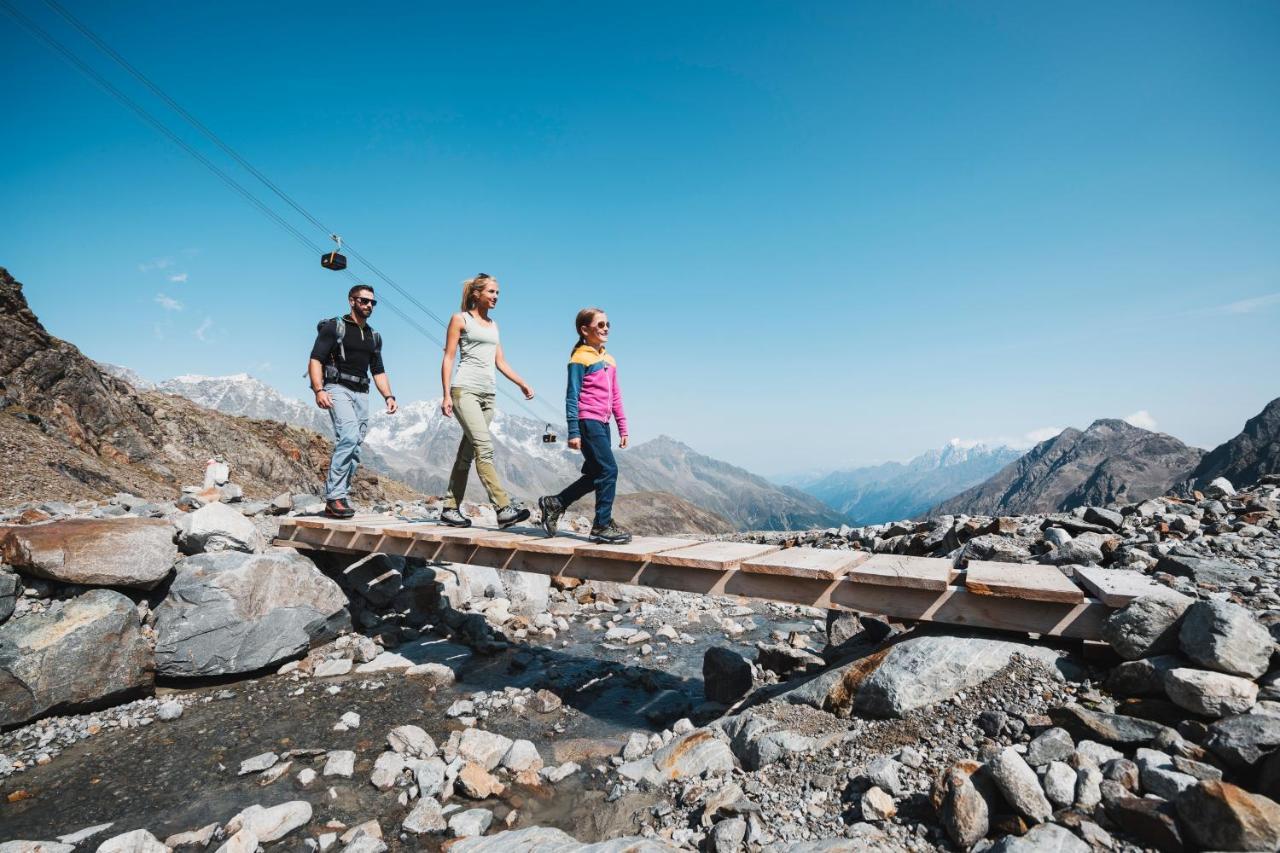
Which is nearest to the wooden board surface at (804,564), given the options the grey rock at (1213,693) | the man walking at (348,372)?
the grey rock at (1213,693)

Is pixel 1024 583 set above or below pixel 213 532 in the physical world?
above

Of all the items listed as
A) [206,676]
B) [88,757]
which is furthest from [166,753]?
[206,676]

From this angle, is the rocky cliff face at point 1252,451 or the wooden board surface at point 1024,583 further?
the rocky cliff face at point 1252,451

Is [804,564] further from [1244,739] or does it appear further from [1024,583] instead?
[1244,739]

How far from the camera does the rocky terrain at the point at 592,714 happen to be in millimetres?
3789

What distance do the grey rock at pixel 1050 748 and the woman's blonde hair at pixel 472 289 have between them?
7.82 meters

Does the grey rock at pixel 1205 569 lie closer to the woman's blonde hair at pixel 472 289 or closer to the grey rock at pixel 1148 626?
the grey rock at pixel 1148 626

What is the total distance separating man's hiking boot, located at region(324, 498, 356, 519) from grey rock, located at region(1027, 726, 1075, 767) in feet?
33.4

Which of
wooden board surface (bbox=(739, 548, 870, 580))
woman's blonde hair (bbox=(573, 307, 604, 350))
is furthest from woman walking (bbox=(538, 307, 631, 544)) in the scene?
wooden board surface (bbox=(739, 548, 870, 580))

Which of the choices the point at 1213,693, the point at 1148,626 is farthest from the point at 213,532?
the point at 1213,693

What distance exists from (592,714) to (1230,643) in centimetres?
640

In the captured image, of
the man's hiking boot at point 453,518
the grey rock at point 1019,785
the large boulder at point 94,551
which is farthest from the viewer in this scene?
the man's hiking boot at point 453,518

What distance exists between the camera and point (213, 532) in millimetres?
8742

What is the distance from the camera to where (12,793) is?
5520 mm
